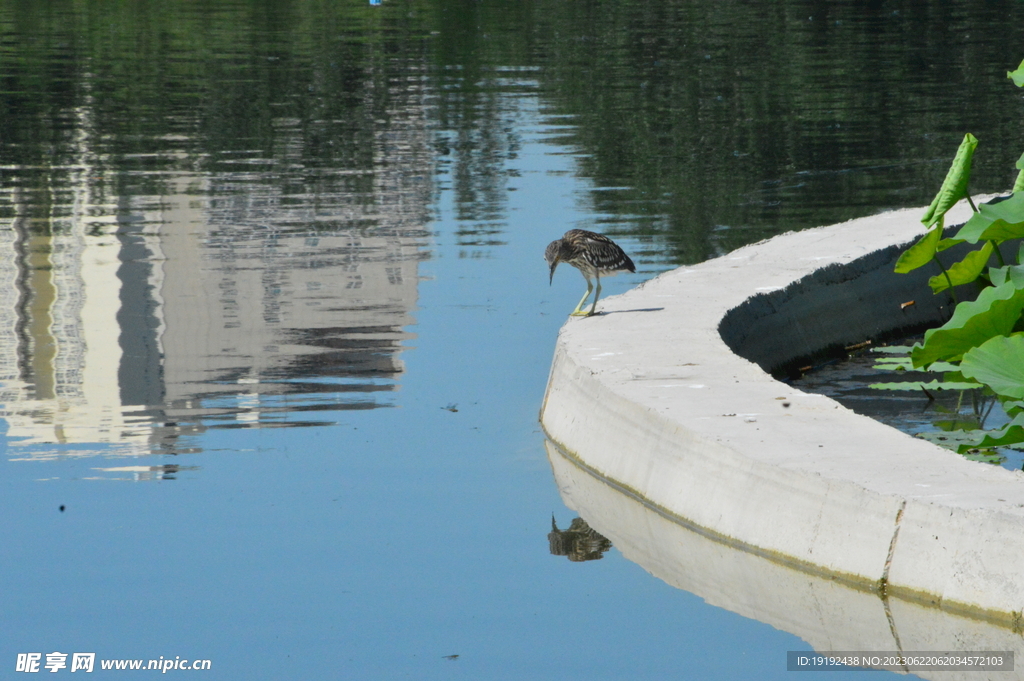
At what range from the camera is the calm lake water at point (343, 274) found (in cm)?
634

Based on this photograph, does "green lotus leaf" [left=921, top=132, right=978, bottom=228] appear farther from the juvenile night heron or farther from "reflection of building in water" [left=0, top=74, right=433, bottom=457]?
"reflection of building in water" [left=0, top=74, right=433, bottom=457]

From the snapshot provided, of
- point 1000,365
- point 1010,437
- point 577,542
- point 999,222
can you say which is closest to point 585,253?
point 999,222

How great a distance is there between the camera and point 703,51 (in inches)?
1416

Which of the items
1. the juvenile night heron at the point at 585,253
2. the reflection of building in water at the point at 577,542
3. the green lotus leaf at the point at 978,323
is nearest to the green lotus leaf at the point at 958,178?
the green lotus leaf at the point at 978,323

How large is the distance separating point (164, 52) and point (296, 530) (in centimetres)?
3312

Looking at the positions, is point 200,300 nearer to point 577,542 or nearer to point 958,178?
point 577,542

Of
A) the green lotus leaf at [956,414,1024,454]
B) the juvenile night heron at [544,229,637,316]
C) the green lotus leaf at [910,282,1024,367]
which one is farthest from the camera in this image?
the juvenile night heron at [544,229,637,316]

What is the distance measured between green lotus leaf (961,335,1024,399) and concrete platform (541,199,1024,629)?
82 cm

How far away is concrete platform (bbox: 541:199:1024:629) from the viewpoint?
5504mm

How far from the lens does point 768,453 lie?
6.28 m

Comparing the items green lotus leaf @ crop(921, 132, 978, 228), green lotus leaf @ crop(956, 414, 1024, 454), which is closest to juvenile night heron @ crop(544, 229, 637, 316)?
green lotus leaf @ crop(921, 132, 978, 228)

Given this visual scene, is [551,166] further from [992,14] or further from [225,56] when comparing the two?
[992,14]

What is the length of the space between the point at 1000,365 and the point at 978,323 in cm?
63

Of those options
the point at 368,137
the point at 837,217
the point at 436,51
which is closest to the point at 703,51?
the point at 436,51
